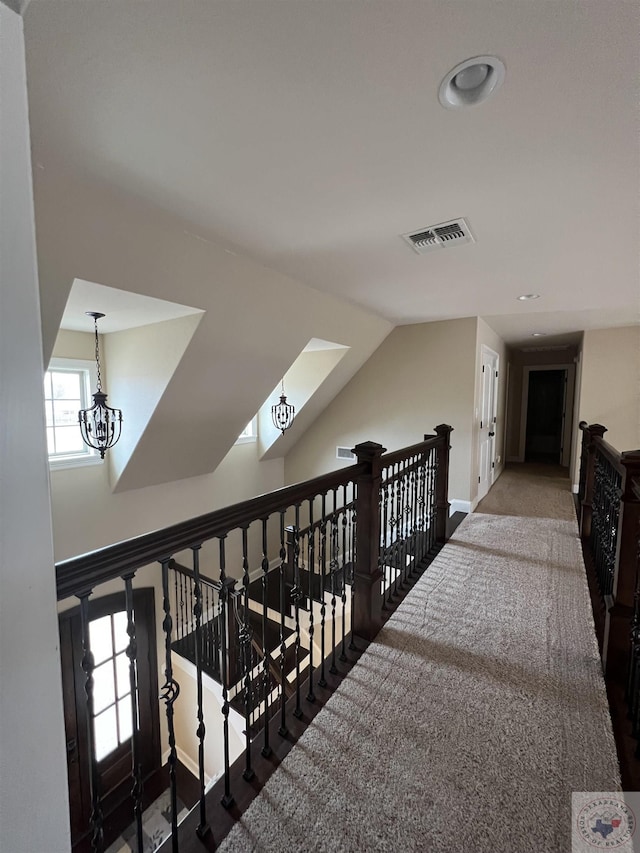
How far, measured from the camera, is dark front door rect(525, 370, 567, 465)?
7812 mm

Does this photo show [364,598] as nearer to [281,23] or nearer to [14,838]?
[14,838]

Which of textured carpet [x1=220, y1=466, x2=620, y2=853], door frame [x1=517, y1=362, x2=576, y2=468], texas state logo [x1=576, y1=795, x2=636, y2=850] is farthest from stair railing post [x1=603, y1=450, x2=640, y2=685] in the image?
door frame [x1=517, y1=362, x2=576, y2=468]

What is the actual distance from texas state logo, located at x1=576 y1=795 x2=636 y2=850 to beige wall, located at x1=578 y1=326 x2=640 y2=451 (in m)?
4.71

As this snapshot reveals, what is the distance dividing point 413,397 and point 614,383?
270 cm

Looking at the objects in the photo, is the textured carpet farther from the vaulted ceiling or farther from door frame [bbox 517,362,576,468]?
door frame [bbox 517,362,576,468]

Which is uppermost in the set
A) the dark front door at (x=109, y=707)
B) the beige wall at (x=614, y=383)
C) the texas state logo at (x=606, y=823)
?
the beige wall at (x=614, y=383)

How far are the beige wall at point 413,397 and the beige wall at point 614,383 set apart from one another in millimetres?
1971

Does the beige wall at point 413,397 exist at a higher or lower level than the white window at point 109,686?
higher

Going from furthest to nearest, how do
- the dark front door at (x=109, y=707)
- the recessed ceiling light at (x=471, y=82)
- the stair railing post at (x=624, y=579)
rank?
the dark front door at (x=109, y=707) → the stair railing post at (x=624, y=579) → the recessed ceiling light at (x=471, y=82)

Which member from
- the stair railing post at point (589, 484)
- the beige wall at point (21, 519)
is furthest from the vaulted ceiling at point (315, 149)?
the stair railing post at point (589, 484)

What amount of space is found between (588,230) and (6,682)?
119 inches

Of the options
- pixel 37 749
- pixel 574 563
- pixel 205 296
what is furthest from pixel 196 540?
pixel 574 563

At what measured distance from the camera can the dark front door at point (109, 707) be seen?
3.44m

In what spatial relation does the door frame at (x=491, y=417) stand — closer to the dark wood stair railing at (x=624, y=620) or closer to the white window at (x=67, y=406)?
the dark wood stair railing at (x=624, y=620)
